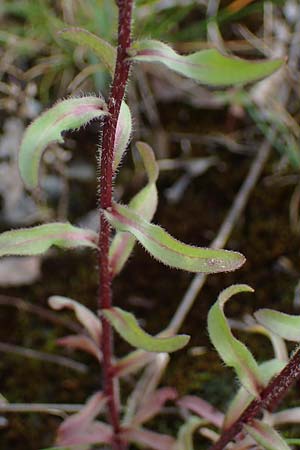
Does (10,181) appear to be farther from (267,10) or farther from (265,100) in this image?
(267,10)

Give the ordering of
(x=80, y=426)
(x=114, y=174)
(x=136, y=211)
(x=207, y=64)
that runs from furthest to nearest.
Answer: (x=80, y=426), (x=136, y=211), (x=114, y=174), (x=207, y=64)

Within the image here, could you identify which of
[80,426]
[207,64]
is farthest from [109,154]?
[80,426]

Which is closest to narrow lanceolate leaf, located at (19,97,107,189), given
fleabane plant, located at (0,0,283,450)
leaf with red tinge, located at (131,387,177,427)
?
fleabane plant, located at (0,0,283,450)

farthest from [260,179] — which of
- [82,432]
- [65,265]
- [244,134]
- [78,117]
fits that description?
[78,117]

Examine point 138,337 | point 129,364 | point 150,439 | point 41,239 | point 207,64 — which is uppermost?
point 207,64

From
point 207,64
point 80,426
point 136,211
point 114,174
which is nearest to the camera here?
point 207,64

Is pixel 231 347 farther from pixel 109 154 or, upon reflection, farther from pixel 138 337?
pixel 109 154
